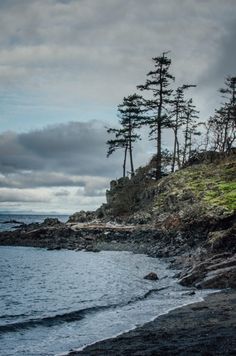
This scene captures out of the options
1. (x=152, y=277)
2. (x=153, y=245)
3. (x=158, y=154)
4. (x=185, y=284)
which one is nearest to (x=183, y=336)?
(x=185, y=284)

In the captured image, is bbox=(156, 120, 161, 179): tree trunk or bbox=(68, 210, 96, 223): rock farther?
bbox=(68, 210, 96, 223): rock

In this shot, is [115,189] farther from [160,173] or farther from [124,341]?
[124,341]

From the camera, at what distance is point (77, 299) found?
1873cm

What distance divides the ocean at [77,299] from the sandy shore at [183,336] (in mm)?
901

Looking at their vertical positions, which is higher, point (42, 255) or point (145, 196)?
point (145, 196)

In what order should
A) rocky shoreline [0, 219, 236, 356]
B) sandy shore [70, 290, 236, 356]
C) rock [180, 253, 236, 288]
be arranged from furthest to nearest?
rock [180, 253, 236, 288], rocky shoreline [0, 219, 236, 356], sandy shore [70, 290, 236, 356]

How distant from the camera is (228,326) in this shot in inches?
450

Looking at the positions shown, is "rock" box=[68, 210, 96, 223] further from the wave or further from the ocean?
the wave

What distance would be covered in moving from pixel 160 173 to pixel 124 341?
46.6 meters

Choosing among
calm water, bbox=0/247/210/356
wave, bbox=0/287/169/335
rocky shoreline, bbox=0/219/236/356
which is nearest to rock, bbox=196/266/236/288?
rocky shoreline, bbox=0/219/236/356

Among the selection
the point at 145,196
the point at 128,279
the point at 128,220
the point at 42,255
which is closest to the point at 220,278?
the point at 128,279

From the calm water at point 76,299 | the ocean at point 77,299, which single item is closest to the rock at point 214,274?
the ocean at point 77,299

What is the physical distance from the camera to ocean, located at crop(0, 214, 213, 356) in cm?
1262

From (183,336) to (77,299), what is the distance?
8557mm
